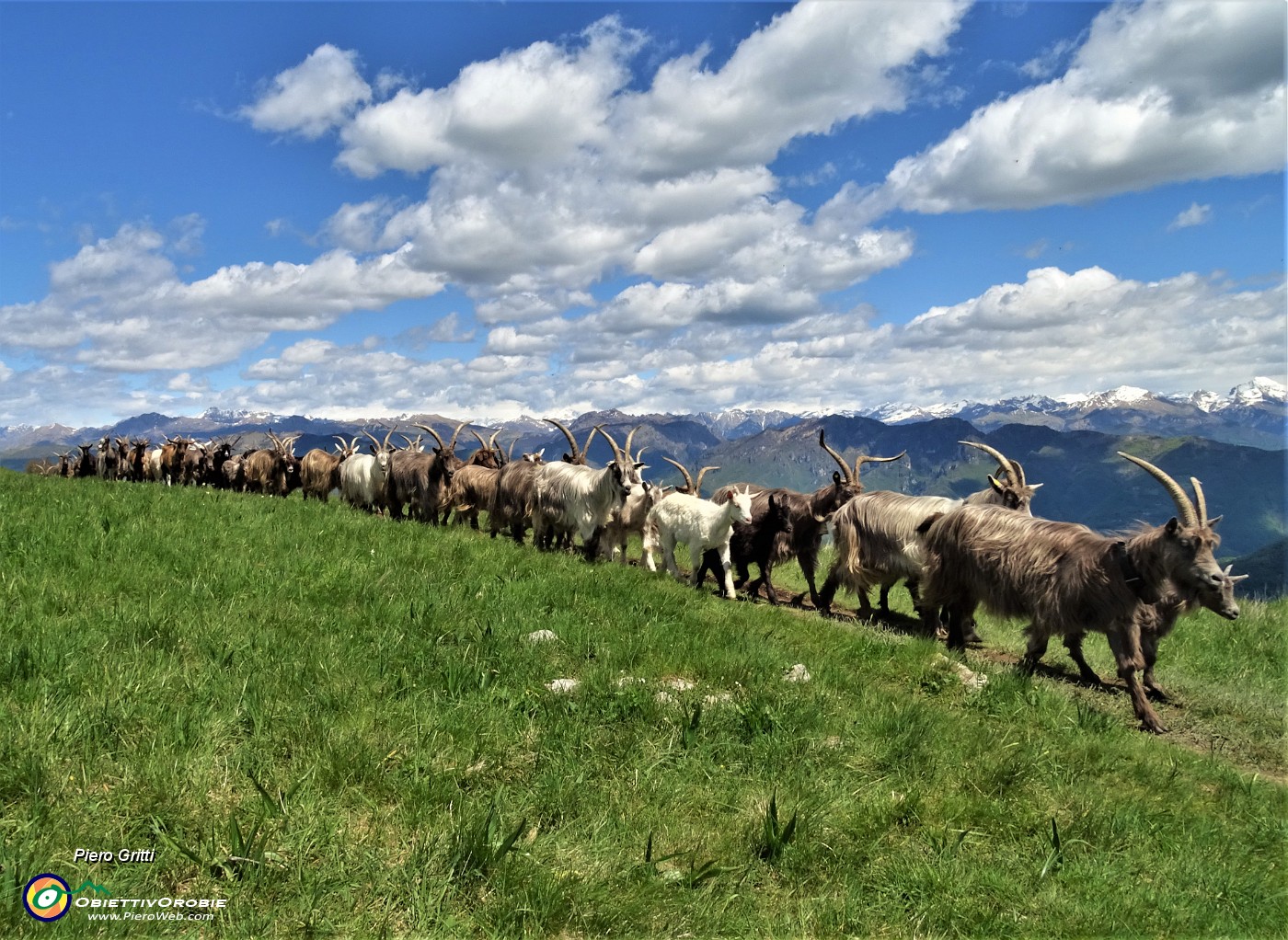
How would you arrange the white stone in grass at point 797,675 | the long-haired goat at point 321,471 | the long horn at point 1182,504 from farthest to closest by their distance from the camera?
1. the long-haired goat at point 321,471
2. the long horn at point 1182,504
3. the white stone in grass at point 797,675

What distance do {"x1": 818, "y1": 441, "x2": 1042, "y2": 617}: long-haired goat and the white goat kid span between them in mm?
2017

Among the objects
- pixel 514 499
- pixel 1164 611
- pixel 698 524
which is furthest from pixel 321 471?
pixel 1164 611

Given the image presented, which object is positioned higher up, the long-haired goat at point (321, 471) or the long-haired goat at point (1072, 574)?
the long-haired goat at point (321, 471)

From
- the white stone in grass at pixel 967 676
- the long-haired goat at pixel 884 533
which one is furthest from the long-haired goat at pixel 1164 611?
the long-haired goat at pixel 884 533

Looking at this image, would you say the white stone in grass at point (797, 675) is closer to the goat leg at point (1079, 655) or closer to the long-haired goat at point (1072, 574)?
the long-haired goat at point (1072, 574)

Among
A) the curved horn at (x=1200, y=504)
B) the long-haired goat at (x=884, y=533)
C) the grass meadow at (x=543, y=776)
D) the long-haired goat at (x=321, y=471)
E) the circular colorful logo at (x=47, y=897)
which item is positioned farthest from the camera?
the long-haired goat at (x=321, y=471)

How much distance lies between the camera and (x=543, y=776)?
4270mm

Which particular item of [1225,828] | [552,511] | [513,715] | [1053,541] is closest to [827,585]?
[1053,541]

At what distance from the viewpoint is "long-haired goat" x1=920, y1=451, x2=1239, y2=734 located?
27.1 feet

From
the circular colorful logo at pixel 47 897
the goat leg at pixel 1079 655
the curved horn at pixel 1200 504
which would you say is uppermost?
the curved horn at pixel 1200 504

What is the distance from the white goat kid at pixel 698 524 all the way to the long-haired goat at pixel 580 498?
1081 millimetres

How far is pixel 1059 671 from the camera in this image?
10.4m

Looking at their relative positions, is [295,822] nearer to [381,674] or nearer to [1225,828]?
[381,674]

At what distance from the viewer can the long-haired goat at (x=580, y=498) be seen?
14.4 m
